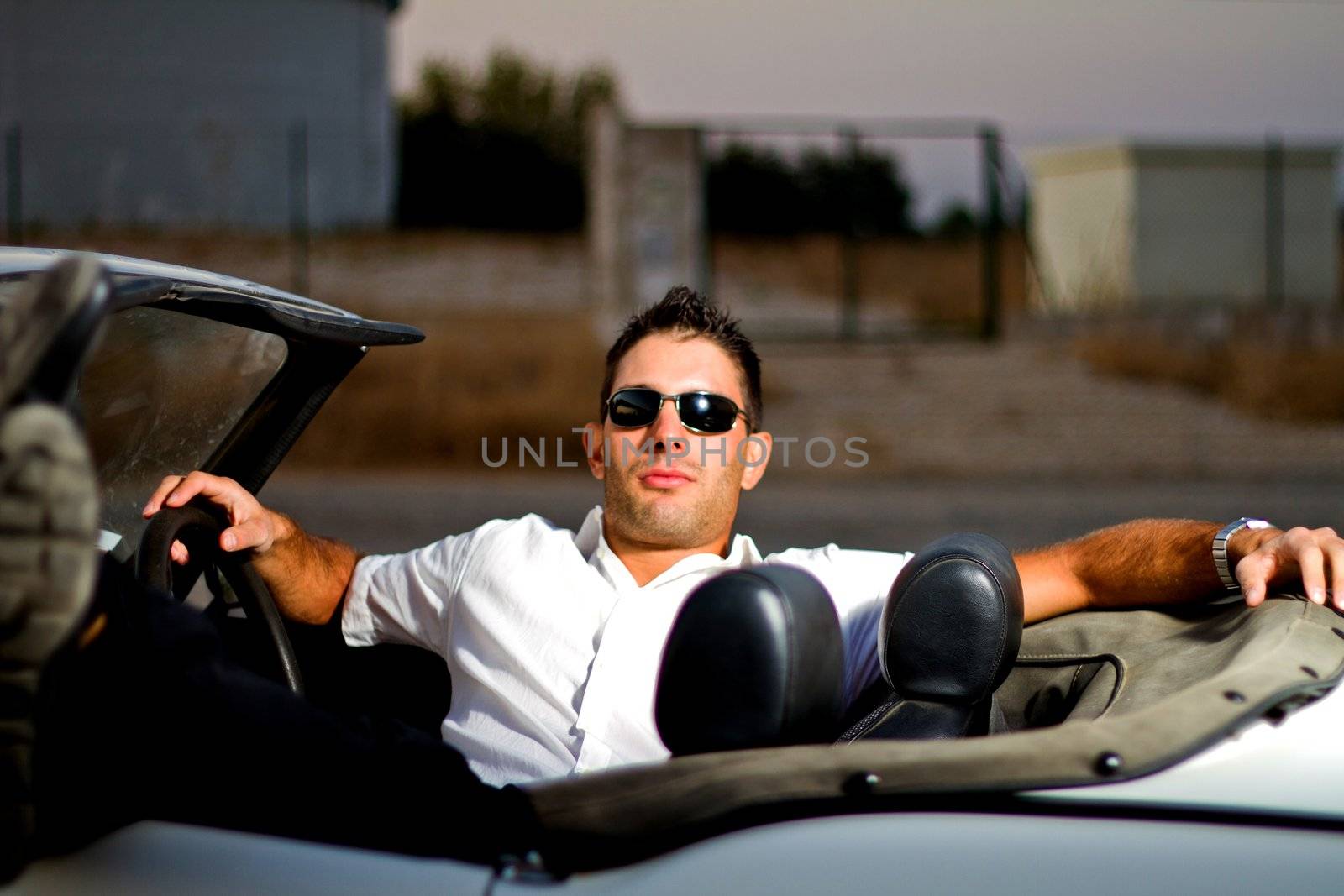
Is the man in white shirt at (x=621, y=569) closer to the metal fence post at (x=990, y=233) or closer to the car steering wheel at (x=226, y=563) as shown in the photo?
the car steering wheel at (x=226, y=563)

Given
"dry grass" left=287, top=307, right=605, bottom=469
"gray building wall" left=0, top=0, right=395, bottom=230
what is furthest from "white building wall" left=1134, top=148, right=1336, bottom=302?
"gray building wall" left=0, top=0, right=395, bottom=230

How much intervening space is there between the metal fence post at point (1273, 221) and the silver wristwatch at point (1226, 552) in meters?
17.6

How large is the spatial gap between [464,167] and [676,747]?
124 feet

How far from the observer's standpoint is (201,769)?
4.96 feet

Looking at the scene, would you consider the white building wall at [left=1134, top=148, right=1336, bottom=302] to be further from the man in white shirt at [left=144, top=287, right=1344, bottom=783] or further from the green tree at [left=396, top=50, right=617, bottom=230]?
the green tree at [left=396, top=50, right=617, bottom=230]

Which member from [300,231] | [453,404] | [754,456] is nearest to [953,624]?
[754,456]

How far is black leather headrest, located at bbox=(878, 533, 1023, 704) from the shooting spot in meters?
2.04

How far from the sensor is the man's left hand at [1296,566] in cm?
205

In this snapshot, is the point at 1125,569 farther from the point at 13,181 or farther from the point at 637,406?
the point at 13,181

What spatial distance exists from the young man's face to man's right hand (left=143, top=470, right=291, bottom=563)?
2.17 ft

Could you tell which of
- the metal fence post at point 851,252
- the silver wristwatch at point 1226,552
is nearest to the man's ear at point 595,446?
the silver wristwatch at point 1226,552

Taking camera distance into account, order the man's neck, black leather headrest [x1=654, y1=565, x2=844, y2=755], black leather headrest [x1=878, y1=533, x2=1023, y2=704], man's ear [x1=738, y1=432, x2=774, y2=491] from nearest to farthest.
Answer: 1. black leather headrest [x1=654, y1=565, x2=844, y2=755]
2. black leather headrest [x1=878, y1=533, x2=1023, y2=704]
3. the man's neck
4. man's ear [x1=738, y1=432, x2=774, y2=491]

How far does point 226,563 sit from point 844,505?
29.9 feet

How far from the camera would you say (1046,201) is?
19.7 m
